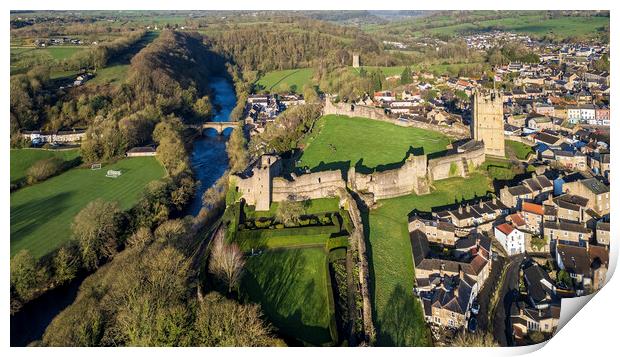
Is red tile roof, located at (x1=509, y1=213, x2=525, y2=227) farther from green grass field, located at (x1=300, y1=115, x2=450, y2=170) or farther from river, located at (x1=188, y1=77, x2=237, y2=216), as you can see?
river, located at (x1=188, y1=77, x2=237, y2=216)

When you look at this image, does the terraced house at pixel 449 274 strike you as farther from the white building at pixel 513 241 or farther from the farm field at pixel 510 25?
the farm field at pixel 510 25

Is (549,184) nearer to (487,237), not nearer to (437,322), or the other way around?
(487,237)

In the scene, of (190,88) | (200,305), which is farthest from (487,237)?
(190,88)

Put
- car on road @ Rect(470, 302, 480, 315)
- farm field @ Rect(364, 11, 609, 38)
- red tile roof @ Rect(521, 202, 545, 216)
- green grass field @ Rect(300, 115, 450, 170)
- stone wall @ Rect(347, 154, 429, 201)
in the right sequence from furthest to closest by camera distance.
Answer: farm field @ Rect(364, 11, 609, 38) < green grass field @ Rect(300, 115, 450, 170) < stone wall @ Rect(347, 154, 429, 201) < red tile roof @ Rect(521, 202, 545, 216) < car on road @ Rect(470, 302, 480, 315)

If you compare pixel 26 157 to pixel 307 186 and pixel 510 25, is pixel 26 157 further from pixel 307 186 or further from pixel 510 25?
pixel 510 25

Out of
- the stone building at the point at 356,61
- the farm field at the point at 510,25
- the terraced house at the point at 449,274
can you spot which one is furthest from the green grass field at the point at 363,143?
the stone building at the point at 356,61

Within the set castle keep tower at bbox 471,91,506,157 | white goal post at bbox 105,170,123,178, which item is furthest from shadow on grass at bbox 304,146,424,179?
white goal post at bbox 105,170,123,178
